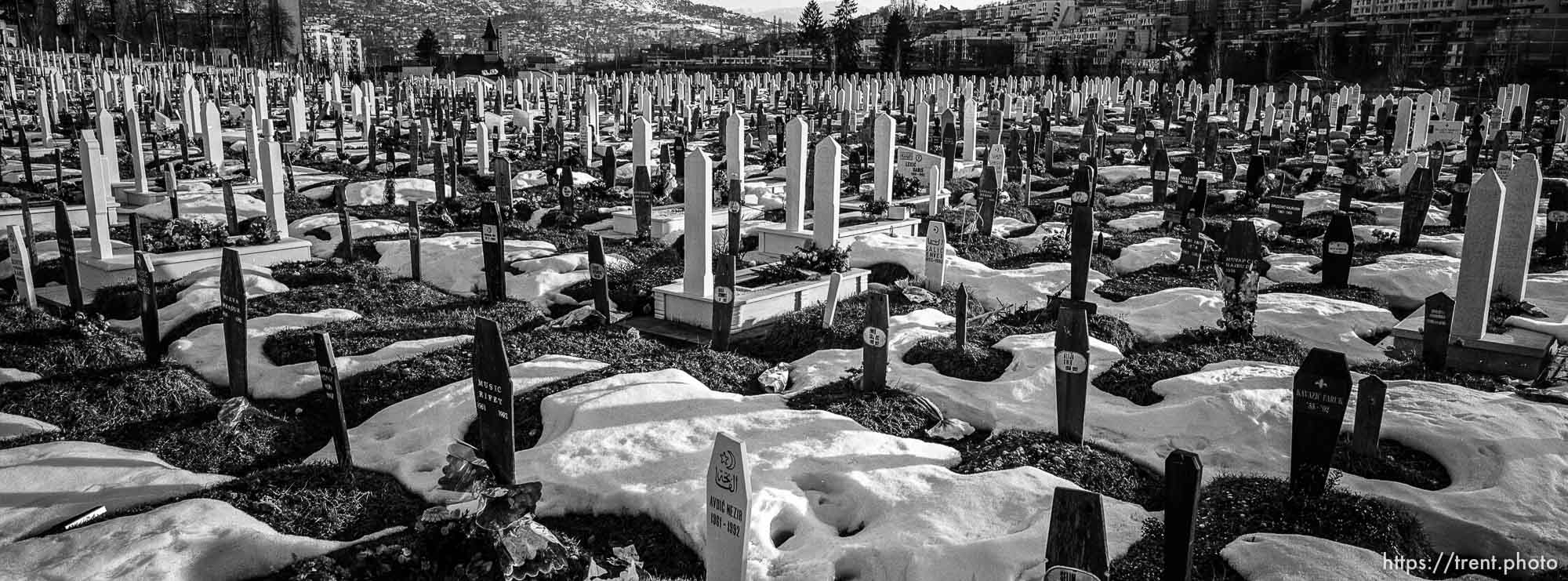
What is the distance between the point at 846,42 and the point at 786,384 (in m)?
77.8

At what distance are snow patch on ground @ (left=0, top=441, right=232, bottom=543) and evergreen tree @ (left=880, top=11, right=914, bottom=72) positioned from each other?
72.3 metres

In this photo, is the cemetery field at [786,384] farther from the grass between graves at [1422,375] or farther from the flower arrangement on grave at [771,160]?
the flower arrangement on grave at [771,160]

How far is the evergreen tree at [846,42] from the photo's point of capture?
272 feet

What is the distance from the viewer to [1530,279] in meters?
11.3

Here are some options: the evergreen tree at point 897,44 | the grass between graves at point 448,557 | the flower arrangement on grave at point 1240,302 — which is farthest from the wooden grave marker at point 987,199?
the evergreen tree at point 897,44

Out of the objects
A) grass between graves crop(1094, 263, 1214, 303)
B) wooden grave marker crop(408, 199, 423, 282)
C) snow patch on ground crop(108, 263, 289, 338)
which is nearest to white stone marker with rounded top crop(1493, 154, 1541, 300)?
grass between graves crop(1094, 263, 1214, 303)

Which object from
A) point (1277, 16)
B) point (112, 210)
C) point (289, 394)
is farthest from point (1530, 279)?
point (1277, 16)

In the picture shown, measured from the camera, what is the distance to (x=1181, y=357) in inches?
357

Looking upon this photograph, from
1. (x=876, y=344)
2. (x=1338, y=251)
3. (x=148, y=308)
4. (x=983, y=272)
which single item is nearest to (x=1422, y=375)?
(x=1338, y=251)

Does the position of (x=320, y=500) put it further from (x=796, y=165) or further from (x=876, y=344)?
(x=796, y=165)

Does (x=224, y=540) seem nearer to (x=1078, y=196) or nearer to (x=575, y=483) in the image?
(x=575, y=483)

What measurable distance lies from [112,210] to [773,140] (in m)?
18.5

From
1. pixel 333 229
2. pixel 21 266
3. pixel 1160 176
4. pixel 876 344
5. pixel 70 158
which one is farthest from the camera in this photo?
pixel 70 158

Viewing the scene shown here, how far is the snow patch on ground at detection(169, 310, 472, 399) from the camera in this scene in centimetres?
844
